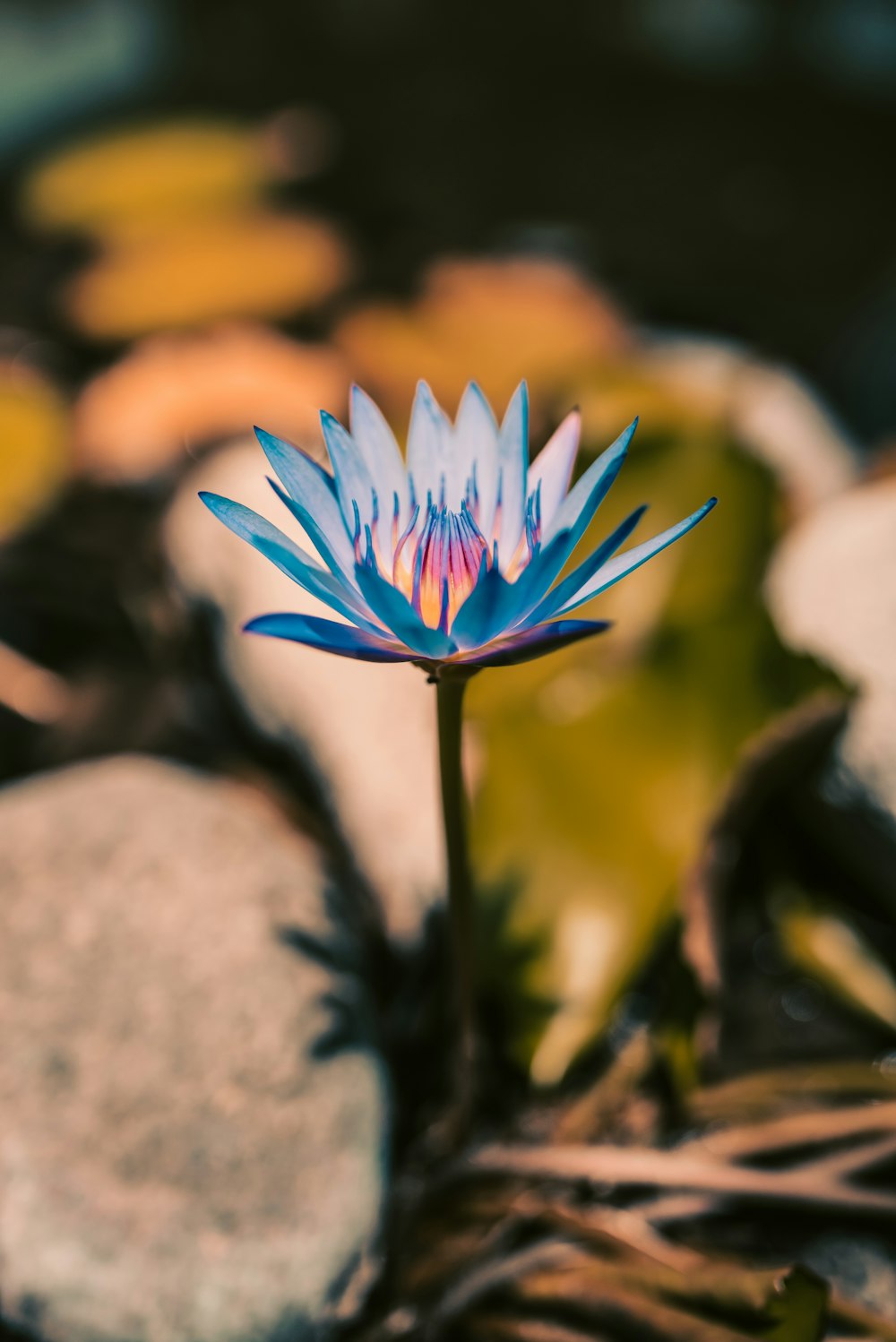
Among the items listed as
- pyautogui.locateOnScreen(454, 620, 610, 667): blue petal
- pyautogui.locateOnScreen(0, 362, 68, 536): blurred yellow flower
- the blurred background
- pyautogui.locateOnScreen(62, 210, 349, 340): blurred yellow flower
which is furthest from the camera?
pyautogui.locateOnScreen(62, 210, 349, 340): blurred yellow flower

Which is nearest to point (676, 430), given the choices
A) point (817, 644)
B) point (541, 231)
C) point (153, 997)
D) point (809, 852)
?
point (817, 644)

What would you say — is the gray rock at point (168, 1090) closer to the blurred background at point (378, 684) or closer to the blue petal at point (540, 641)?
the blurred background at point (378, 684)

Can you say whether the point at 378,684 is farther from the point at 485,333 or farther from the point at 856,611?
the point at 485,333

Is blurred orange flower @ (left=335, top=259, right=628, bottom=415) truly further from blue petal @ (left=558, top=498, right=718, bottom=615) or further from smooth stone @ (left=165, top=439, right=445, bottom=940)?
blue petal @ (left=558, top=498, right=718, bottom=615)

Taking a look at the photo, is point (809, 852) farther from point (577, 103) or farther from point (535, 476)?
point (577, 103)

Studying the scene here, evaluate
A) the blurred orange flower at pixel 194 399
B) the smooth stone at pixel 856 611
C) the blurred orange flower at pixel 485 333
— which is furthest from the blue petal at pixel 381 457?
the blurred orange flower at pixel 485 333

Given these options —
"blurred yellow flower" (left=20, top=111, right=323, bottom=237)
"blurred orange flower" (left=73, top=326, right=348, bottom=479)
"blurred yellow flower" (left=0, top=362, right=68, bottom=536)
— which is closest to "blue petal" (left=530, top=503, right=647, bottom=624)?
"blurred orange flower" (left=73, top=326, right=348, bottom=479)
